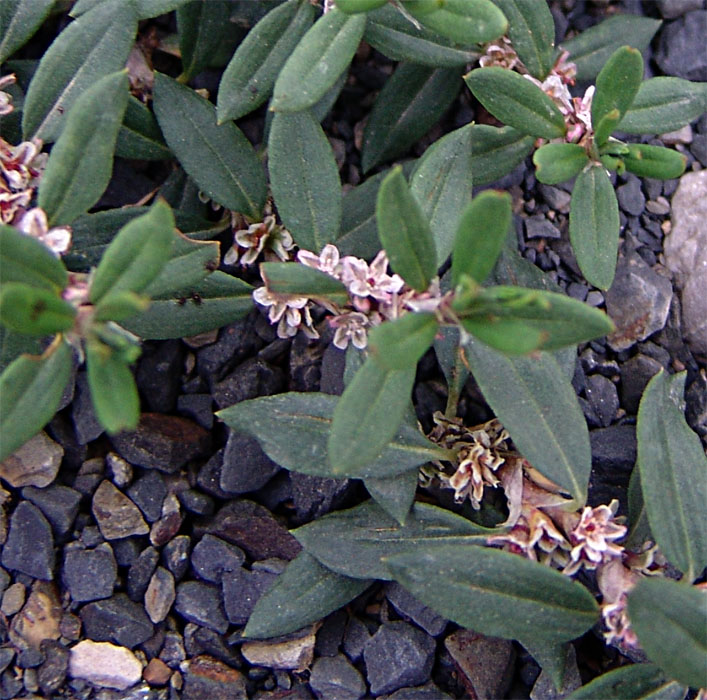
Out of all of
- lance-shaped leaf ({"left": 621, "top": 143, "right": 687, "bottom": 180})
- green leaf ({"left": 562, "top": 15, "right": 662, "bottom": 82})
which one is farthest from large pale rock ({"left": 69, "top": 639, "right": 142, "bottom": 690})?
green leaf ({"left": 562, "top": 15, "right": 662, "bottom": 82})

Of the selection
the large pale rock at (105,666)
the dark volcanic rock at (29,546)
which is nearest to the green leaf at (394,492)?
the large pale rock at (105,666)

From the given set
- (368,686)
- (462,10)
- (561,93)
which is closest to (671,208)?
(561,93)

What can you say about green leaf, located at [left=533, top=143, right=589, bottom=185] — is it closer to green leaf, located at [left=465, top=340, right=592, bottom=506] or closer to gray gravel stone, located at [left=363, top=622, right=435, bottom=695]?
green leaf, located at [left=465, top=340, right=592, bottom=506]

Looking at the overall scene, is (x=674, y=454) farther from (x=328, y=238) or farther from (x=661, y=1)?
(x=661, y=1)

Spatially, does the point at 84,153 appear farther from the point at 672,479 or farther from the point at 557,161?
the point at 672,479

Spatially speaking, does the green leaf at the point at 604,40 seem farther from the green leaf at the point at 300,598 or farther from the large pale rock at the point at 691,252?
the green leaf at the point at 300,598

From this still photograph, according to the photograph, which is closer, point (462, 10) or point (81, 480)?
point (462, 10)

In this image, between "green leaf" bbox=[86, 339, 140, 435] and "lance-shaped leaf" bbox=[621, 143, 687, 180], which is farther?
"lance-shaped leaf" bbox=[621, 143, 687, 180]
